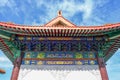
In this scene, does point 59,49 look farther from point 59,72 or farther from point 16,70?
point 16,70

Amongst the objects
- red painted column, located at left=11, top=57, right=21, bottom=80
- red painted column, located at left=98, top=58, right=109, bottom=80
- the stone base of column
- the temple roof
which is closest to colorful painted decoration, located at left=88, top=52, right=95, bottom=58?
red painted column, located at left=98, top=58, right=109, bottom=80

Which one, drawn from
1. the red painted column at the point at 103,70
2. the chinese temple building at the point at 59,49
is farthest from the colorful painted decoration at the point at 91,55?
the red painted column at the point at 103,70

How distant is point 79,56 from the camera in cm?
1153

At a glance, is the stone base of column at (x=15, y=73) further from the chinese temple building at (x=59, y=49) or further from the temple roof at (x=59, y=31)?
the temple roof at (x=59, y=31)

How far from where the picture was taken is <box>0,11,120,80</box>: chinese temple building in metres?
10.7

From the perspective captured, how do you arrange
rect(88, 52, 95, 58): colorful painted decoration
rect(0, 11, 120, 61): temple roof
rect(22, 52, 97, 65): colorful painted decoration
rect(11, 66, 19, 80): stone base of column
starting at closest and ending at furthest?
rect(0, 11, 120, 61): temple roof < rect(11, 66, 19, 80): stone base of column < rect(22, 52, 97, 65): colorful painted decoration < rect(88, 52, 95, 58): colorful painted decoration

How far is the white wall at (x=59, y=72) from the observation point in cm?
1073

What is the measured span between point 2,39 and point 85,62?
18.4 ft

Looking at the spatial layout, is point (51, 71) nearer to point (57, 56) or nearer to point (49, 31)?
point (57, 56)

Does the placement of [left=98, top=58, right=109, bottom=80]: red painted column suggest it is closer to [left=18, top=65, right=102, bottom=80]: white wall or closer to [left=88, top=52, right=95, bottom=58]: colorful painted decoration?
[left=18, top=65, right=102, bottom=80]: white wall

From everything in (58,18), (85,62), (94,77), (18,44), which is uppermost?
(58,18)

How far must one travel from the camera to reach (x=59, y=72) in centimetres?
1090

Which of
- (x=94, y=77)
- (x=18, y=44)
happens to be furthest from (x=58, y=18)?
(x=94, y=77)

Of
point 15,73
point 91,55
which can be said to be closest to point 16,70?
point 15,73
